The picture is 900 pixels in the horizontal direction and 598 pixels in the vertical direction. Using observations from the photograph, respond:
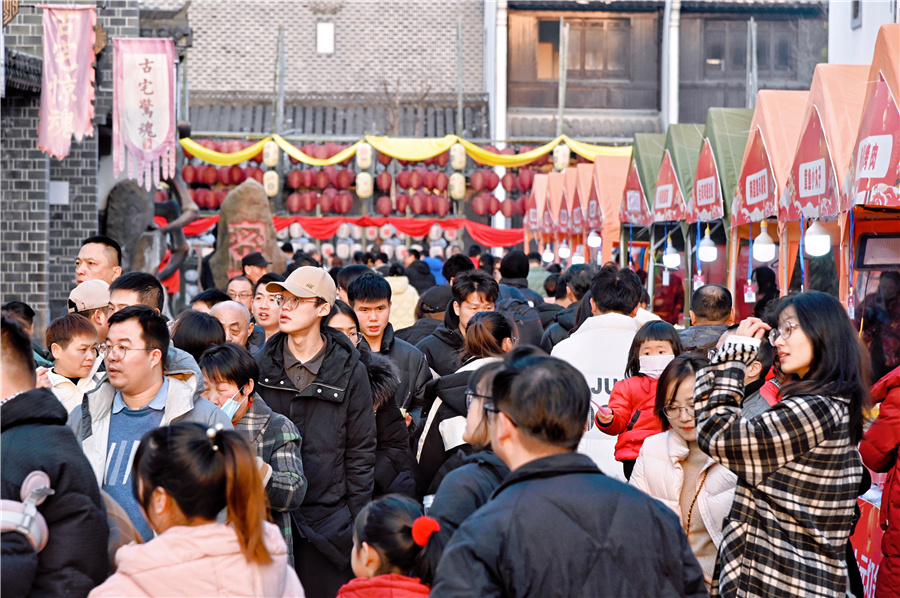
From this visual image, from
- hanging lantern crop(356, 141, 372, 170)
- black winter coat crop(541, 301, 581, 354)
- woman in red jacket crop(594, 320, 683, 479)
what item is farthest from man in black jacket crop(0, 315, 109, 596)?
hanging lantern crop(356, 141, 372, 170)

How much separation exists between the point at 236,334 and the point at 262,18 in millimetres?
24797

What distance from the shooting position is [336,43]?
92.8ft

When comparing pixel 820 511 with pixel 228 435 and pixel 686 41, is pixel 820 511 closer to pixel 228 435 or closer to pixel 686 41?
pixel 228 435

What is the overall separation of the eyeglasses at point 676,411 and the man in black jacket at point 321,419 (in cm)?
119

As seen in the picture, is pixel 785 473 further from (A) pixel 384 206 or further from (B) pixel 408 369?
(A) pixel 384 206

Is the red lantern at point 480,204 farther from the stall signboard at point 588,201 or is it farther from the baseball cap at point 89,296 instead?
the baseball cap at point 89,296

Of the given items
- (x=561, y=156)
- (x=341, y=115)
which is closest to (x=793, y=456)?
(x=561, y=156)

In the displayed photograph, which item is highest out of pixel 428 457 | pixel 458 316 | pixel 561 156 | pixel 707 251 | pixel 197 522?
pixel 561 156

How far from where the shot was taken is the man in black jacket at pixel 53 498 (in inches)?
94.3

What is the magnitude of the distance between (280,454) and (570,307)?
413 centimetres

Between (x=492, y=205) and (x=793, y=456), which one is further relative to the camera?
(x=492, y=205)

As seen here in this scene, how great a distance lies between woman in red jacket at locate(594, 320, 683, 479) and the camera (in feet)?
13.3

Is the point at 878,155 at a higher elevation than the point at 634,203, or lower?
lower

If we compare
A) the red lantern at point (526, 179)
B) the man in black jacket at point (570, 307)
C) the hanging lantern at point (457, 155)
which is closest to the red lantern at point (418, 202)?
the hanging lantern at point (457, 155)
